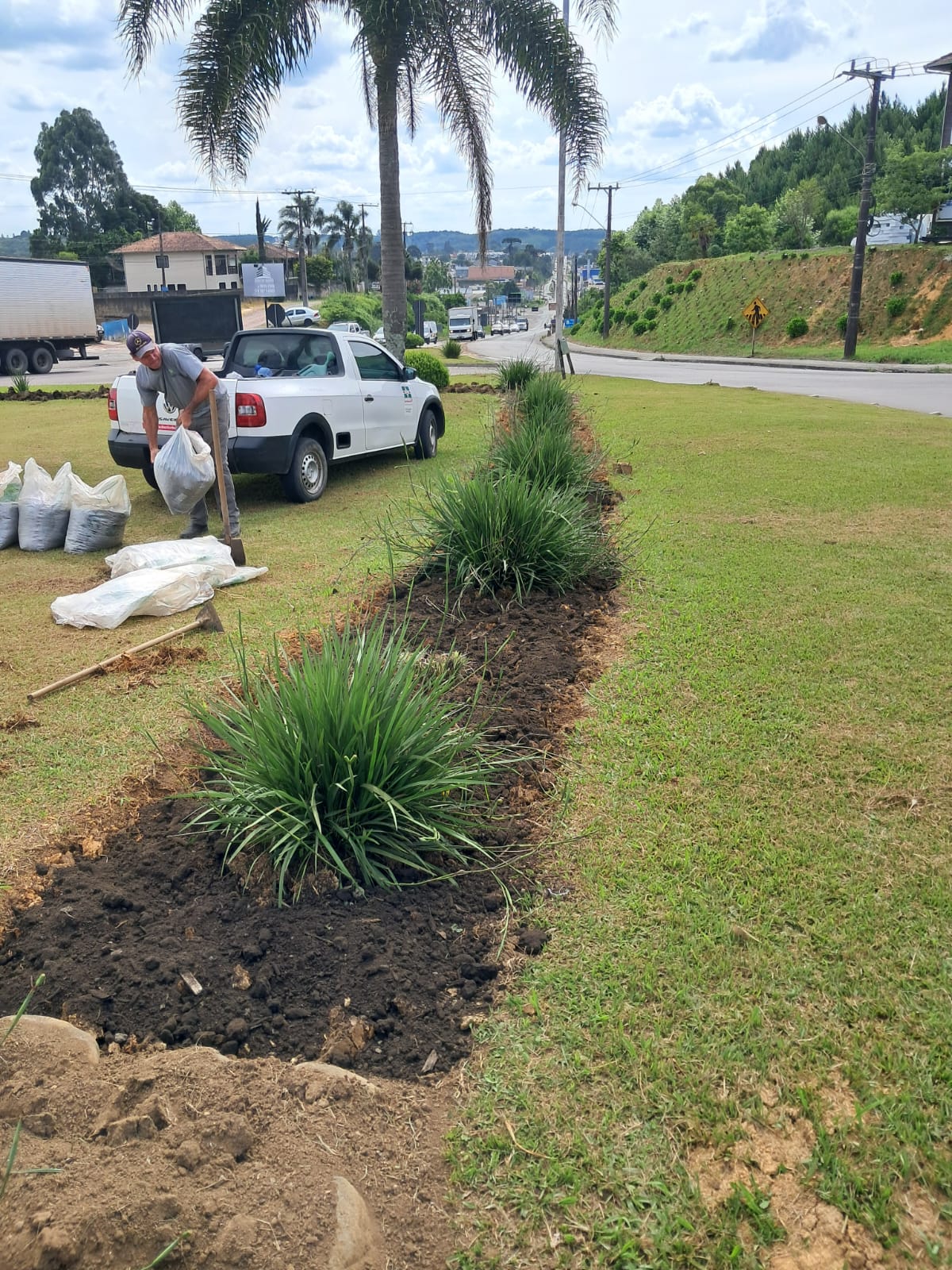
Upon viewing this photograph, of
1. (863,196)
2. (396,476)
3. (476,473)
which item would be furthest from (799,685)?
(863,196)

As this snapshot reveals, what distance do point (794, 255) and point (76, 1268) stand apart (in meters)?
56.3

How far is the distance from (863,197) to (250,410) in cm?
3282

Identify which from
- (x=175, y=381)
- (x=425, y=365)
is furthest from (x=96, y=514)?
(x=425, y=365)

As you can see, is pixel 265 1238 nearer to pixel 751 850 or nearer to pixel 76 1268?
pixel 76 1268

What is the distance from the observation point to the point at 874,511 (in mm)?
8586

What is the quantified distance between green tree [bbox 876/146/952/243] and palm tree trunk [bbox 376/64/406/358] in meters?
44.6

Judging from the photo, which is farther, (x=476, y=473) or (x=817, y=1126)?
(x=476, y=473)

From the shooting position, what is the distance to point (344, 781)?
3.09 metres

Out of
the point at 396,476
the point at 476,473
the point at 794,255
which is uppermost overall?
the point at 794,255

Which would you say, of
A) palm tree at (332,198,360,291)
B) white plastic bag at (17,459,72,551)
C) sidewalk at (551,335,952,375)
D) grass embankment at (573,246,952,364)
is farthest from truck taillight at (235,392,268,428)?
palm tree at (332,198,360,291)

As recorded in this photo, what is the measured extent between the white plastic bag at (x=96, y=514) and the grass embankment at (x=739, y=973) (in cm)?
433

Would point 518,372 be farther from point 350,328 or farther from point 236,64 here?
point 350,328

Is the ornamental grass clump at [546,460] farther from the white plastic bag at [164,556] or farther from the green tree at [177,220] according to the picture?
the green tree at [177,220]

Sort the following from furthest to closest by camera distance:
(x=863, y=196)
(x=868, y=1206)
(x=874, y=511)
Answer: (x=863, y=196) < (x=874, y=511) < (x=868, y=1206)
